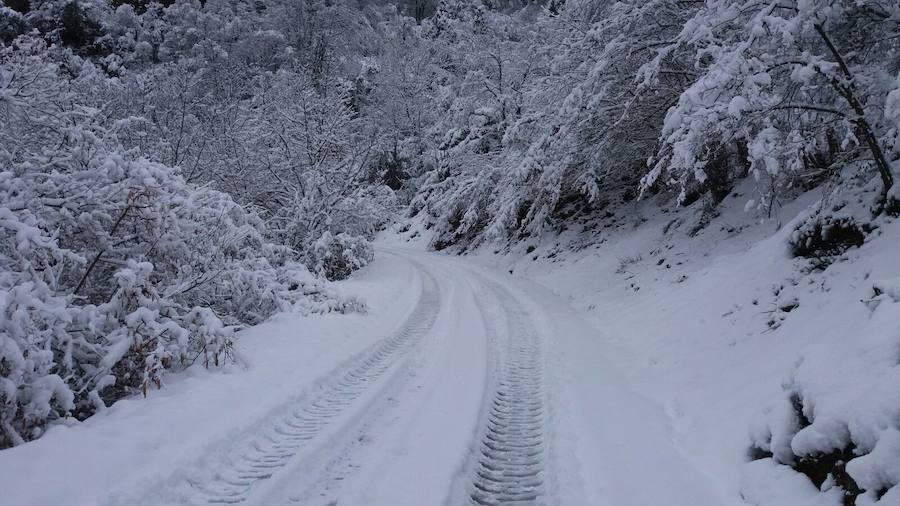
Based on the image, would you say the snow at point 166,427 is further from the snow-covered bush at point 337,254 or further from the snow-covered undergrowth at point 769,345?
the snow-covered bush at point 337,254

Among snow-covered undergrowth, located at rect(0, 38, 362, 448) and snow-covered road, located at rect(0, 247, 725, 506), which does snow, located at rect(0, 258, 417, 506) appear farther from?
snow-covered undergrowth, located at rect(0, 38, 362, 448)

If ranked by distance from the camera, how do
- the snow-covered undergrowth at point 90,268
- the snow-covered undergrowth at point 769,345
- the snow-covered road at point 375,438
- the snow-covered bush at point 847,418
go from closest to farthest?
the snow-covered bush at point 847,418 < the snow-covered undergrowth at point 769,345 < the snow-covered road at point 375,438 < the snow-covered undergrowth at point 90,268

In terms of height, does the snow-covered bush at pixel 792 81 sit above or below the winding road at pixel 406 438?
above

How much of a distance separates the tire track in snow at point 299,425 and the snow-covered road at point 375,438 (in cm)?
2

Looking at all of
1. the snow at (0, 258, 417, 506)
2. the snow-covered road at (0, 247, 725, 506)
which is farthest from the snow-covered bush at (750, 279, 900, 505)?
the snow at (0, 258, 417, 506)

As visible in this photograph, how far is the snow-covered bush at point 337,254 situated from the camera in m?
15.7

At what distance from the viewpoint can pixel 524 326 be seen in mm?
8945

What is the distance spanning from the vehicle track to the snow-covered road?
0.02 m

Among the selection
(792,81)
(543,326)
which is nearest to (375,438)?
(543,326)

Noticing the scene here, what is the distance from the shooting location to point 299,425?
4.56m

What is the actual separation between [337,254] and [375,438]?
1329 cm

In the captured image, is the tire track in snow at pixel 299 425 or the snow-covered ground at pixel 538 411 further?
the tire track in snow at pixel 299 425

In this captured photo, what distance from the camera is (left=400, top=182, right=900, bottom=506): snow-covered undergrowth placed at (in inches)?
116

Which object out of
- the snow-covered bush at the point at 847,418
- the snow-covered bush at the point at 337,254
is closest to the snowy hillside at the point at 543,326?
the snow-covered bush at the point at 847,418
